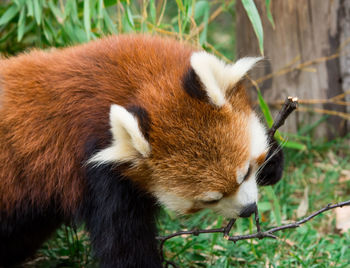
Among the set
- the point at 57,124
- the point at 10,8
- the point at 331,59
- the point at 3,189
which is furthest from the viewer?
the point at 331,59

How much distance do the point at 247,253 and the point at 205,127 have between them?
142 centimetres

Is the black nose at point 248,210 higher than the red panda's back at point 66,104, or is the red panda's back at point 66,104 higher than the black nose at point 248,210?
the red panda's back at point 66,104

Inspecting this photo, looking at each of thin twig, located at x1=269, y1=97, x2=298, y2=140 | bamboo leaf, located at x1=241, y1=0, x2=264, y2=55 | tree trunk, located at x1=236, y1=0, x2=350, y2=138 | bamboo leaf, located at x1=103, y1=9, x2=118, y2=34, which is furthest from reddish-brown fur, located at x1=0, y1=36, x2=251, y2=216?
tree trunk, located at x1=236, y1=0, x2=350, y2=138

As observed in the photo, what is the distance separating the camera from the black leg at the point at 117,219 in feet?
9.71

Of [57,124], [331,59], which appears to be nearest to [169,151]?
[57,124]

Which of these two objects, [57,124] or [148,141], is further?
[57,124]

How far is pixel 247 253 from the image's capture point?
3.88 m

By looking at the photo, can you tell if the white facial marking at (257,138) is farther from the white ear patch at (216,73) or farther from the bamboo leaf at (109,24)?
the bamboo leaf at (109,24)

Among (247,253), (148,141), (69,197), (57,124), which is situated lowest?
(247,253)

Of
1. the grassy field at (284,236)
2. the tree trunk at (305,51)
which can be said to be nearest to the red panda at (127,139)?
the grassy field at (284,236)

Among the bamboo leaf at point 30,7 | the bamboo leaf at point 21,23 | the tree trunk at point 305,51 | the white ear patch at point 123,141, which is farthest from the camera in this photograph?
the tree trunk at point 305,51

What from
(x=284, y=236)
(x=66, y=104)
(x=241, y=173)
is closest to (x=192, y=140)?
(x=241, y=173)

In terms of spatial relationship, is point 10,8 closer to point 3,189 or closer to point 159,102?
point 3,189

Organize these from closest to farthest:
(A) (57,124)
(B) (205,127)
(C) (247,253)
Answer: (B) (205,127) < (A) (57,124) < (C) (247,253)
